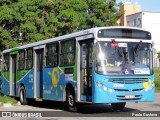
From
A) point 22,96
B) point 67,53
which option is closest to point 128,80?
point 67,53

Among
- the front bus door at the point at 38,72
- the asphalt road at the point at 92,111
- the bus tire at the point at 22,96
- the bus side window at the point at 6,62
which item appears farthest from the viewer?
the bus side window at the point at 6,62

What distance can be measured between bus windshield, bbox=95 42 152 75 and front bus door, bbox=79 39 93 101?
51 centimetres

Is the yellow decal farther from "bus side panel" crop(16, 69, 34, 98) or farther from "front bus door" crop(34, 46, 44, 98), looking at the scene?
"bus side panel" crop(16, 69, 34, 98)

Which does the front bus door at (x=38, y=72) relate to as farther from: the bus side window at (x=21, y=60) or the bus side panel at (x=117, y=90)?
the bus side panel at (x=117, y=90)

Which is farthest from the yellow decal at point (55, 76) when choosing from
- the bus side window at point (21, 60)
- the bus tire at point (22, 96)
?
the bus side window at point (21, 60)

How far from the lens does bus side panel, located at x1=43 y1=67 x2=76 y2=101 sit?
1645cm

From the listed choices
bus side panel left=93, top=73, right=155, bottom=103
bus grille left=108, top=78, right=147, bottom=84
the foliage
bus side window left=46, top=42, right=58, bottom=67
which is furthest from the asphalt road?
the foliage

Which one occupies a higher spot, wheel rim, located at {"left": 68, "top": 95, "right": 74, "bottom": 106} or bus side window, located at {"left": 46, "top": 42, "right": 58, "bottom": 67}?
bus side window, located at {"left": 46, "top": 42, "right": 58, "bottom": 67}

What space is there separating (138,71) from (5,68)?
1186 cm

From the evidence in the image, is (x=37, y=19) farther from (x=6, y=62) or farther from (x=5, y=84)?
(x=5, y=84)

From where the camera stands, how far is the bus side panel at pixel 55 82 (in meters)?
16.5

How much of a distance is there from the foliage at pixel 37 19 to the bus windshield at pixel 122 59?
1512cm

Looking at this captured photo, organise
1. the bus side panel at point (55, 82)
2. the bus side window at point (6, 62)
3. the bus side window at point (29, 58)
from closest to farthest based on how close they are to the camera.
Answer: the bus side panel at point (55, 82) < the bus side window at point (29, 58) < the bus side window at point (6, 62)

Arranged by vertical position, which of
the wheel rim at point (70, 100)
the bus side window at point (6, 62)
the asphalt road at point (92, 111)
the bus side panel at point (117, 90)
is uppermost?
the bus side window at point (6, 62)
